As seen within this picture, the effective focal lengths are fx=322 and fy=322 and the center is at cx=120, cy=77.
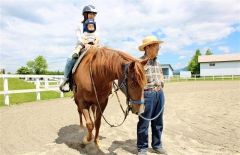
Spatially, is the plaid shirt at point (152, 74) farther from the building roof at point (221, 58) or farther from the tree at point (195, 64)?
the tree at point (195, 64)

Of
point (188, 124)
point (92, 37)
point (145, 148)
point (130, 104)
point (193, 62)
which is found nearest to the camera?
point (130, 104)

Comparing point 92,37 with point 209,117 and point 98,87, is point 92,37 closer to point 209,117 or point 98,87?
point 98,87

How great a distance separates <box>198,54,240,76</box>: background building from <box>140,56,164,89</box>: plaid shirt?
224 feet

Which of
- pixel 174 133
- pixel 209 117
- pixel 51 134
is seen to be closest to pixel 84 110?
pixel 51 134

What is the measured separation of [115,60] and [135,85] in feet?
2.23

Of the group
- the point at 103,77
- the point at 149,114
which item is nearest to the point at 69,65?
the point at 103,77

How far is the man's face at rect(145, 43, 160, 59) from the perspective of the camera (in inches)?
208

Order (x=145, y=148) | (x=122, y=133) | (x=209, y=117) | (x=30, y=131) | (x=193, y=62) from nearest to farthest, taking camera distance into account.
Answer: (x=145, y=148), (x=122, y=133), (x=30, y=131), (x=209, y=117), (x=193, y=62)

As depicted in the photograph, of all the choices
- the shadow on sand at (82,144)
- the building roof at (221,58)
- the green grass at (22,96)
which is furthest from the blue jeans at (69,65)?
the building roof at (221,58)

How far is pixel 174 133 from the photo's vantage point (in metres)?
7.09

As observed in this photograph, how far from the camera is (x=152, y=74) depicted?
210 inches

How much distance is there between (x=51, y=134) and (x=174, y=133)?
2727 millimetres

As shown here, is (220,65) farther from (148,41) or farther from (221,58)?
(148,41)

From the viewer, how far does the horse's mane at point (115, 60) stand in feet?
14.2
